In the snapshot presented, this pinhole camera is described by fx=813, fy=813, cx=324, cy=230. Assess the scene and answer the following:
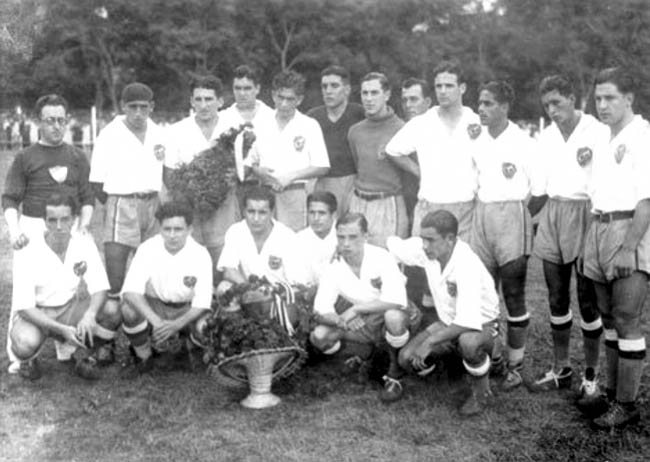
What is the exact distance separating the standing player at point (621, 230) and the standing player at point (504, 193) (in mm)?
631

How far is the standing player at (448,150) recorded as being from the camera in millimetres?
5738

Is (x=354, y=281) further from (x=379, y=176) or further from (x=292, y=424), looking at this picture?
(x=292, y=424)

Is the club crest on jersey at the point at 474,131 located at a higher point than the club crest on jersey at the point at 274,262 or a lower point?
higher

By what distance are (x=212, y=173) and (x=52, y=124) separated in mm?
1238

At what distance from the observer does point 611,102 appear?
4.72 metres

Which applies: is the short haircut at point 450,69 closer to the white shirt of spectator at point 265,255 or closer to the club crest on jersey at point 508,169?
the club crest on jersey at point 508,169

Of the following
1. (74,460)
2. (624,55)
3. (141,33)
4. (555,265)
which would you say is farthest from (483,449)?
(141,33)

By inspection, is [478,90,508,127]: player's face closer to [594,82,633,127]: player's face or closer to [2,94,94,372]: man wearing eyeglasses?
[594,82,633,127]: player's face

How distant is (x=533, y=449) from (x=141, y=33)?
37281 millimetres

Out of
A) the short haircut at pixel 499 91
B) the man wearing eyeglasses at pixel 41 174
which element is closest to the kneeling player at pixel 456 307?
the short haircut at pixel 499 91

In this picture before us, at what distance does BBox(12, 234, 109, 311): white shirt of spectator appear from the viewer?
228 inches

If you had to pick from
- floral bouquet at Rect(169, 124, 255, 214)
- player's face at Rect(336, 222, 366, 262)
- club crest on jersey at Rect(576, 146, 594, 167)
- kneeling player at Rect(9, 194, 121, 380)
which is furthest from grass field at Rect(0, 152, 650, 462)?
club crest on jersey at Rect(576, 146, 594, 167)

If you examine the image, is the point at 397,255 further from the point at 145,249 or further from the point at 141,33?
the point at 141,33

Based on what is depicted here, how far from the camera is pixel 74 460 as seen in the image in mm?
4402
